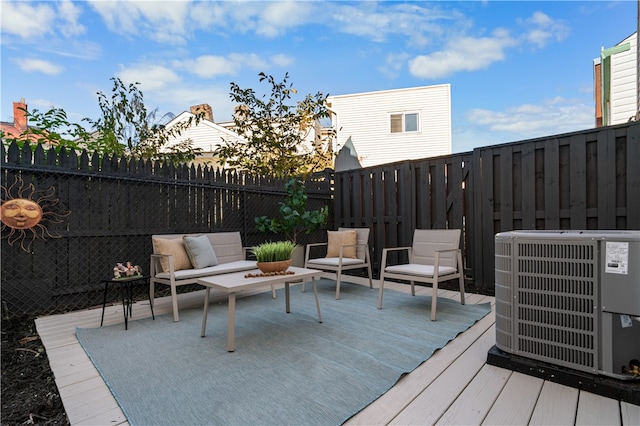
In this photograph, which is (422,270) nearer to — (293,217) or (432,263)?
(432,263)

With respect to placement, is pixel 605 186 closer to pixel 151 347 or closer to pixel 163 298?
pixel 151 347

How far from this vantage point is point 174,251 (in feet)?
12.7

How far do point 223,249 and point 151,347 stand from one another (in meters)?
1.96

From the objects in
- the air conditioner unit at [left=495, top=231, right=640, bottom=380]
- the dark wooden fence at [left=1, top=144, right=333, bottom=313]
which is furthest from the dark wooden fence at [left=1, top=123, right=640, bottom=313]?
the air conditioner unit at [left=495, top=231, right=640, bottom=380]

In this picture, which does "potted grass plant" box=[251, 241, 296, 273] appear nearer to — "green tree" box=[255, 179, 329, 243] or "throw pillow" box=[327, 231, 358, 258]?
"throw pillow" box=[327, 231, 358, 258]

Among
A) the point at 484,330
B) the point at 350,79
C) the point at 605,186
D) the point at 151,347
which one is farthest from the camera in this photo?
the point at 350,79

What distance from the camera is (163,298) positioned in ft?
14.6

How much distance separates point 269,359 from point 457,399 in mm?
1275

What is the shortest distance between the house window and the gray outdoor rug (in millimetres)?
8503

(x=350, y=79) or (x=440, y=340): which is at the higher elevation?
(x=350, y=79)

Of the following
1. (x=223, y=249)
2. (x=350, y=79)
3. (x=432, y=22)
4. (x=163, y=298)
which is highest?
(x=350, y=79)

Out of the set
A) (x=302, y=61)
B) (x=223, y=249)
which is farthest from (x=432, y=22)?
(x=223, y=249)

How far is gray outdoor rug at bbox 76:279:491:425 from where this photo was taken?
1.72 metres

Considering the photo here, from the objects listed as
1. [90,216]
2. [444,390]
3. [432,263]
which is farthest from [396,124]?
[444,390]
